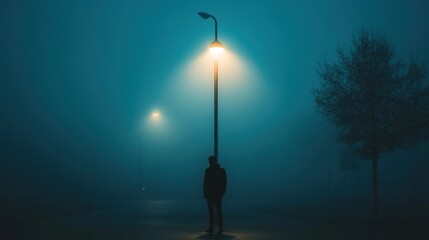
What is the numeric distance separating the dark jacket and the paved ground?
3.54ft

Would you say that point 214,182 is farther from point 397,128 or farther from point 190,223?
point 397,128

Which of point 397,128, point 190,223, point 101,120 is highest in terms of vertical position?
point 101,120

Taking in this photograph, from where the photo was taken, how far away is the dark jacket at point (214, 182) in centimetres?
2003

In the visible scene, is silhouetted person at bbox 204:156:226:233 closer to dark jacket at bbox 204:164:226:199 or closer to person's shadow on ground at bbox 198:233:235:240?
dark jacket at bbox 204:164:226:199

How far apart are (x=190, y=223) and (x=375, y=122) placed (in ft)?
25.3

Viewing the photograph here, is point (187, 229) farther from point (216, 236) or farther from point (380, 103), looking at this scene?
point (380, 103)

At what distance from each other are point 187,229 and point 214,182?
224cm

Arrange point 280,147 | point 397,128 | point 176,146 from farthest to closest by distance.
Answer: point 176,146 < point 280,147 < point 397,128

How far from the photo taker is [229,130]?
130250 mm

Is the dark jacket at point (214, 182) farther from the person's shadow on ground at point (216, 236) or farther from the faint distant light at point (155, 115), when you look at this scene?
the faint distant light at point (155, 115)

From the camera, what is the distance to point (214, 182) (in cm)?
2006

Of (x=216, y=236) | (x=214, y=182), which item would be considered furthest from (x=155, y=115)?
(x=216, y=236)

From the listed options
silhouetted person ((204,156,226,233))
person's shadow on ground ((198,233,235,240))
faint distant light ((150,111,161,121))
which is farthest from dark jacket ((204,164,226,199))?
faint distant light ((150,111,161,121))

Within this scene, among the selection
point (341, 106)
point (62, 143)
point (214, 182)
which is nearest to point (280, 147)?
point (62, 143)
